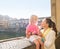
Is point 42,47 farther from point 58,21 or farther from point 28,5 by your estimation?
point 58,21

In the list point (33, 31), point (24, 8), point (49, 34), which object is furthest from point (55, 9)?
point (49, 34)

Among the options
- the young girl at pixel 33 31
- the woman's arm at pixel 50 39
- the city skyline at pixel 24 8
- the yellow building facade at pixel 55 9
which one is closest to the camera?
the woman's arm at pixel 50 39

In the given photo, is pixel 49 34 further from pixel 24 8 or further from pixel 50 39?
pixel 24 8

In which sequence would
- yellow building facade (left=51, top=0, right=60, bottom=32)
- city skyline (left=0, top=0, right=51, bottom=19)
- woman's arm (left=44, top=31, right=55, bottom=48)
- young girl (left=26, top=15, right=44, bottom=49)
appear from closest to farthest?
woman's arm (left=44, top=31, right=55, bottom=48)
young girl (left=26, top=15, right=44, bottom=49)
city skyline (left=0, top=0, right=51, bottom=19)
yellow building facade (left=51, top=0, right=60, bottom=32)

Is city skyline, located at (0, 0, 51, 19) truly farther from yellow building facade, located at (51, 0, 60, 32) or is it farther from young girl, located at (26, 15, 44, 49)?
young girl, located at (26, 15, 44, 49)

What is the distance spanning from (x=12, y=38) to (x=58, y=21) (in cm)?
155

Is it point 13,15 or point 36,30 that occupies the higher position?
point 13,15

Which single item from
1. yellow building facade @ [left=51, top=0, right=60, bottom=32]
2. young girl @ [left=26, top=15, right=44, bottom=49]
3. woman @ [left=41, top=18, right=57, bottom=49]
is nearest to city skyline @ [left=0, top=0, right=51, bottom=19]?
yellow building facade @ [left=51, top=0, right=60, bottom=32]

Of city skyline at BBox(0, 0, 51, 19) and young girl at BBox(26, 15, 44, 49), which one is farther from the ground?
city skyline at BBox(0, 0, 51, 19)

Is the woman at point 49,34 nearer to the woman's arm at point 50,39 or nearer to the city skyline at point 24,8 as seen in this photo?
the woman's arm at point 50,39

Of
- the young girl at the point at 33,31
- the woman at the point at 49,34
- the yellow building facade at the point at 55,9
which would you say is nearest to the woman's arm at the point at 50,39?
the woman at the point at 49,34

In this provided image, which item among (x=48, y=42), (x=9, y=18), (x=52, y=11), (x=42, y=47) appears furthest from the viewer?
(x=52, y=11)

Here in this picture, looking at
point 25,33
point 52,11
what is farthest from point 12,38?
point 52,11

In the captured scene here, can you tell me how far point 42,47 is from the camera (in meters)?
3.06
